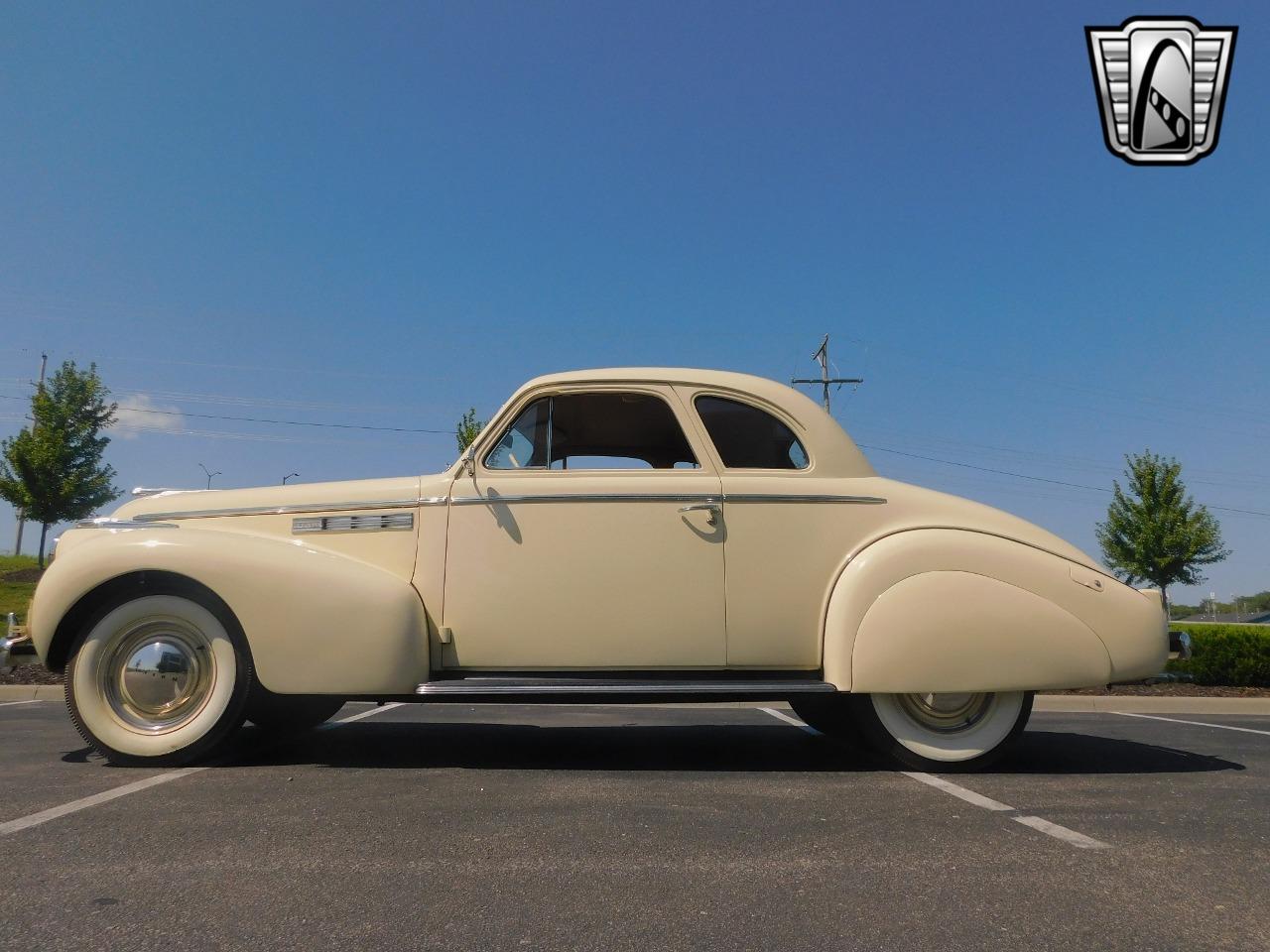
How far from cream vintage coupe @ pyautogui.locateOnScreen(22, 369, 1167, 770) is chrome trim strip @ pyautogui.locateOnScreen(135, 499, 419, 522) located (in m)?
0.01

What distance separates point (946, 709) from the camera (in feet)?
13.8

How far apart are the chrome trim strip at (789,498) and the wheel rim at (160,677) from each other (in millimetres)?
2605

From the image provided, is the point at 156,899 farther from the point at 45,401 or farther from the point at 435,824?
the point at 45,401

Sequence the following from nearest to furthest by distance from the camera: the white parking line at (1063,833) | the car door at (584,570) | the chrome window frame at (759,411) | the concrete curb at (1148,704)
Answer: the white parking line at (1063,833) → the car door at (584,570) → the chrome window frame at (759,411) → the concrete curb at (1148,704)

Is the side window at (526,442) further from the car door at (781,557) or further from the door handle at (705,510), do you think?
the car door at (781,557)

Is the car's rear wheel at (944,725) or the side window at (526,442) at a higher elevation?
the side window at (526,442)

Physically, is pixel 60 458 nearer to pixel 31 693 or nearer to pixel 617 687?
pixel 31 693

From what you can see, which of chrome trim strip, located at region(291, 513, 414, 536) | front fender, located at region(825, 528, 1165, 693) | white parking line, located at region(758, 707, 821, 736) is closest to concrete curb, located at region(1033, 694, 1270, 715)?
white parking line, located at region(758, 707, 821, 736)

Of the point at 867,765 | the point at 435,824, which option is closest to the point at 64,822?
the point at 435,824

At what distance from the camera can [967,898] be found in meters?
2.24

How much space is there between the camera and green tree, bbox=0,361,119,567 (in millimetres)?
25078

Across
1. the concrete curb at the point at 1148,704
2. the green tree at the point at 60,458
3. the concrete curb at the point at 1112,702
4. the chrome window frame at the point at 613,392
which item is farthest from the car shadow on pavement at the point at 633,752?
the green tree at the point at 60,458

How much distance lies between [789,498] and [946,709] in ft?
4.20

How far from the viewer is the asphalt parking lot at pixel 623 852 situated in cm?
201
